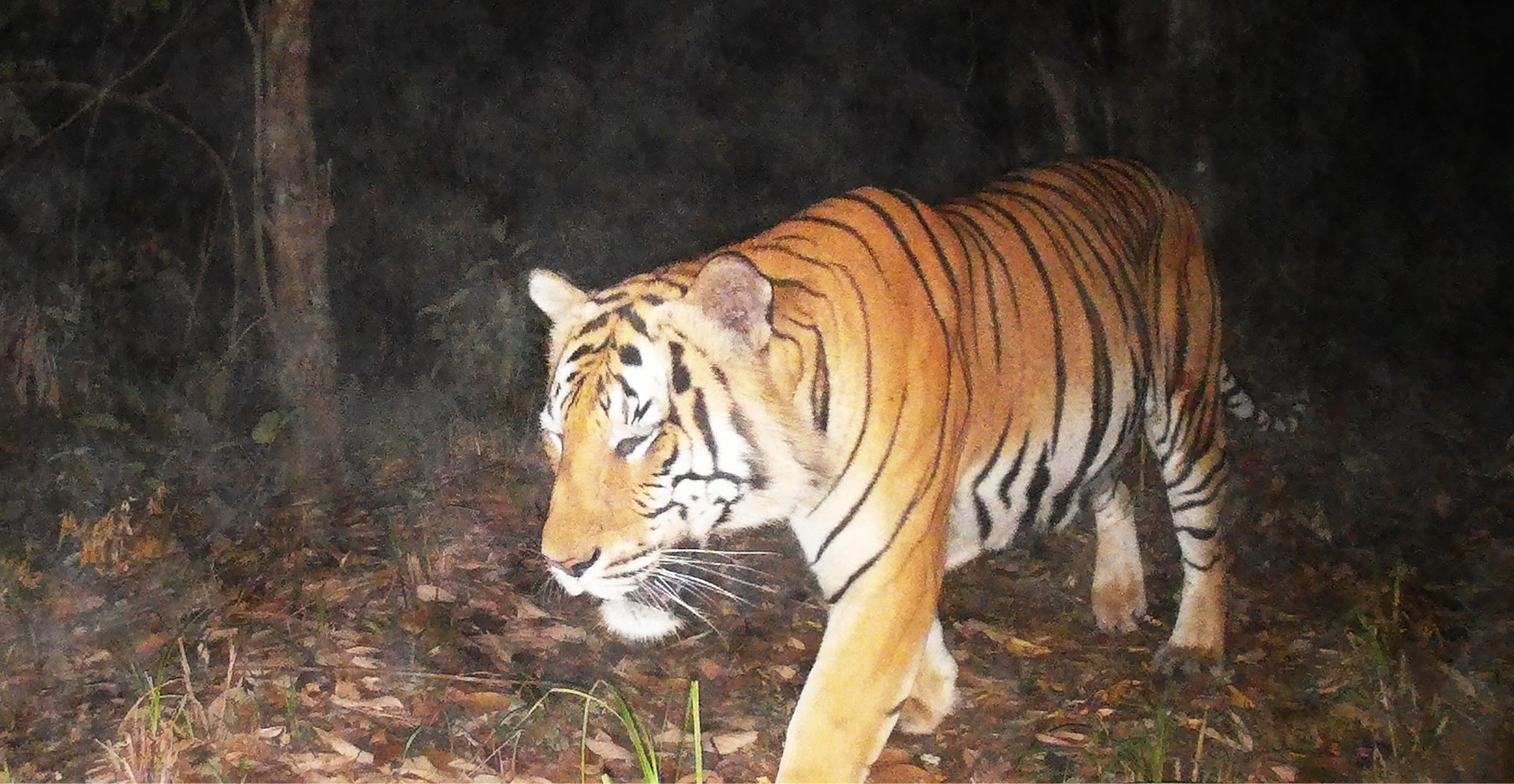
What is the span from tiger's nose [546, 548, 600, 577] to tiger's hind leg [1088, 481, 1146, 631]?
76 cm

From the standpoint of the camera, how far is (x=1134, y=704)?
143 centimetres

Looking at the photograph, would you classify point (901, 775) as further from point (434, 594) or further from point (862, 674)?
point (434, 594)

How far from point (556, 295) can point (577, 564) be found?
0.33 meters

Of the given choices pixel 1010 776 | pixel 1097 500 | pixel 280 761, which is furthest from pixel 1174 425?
pixel 280 761

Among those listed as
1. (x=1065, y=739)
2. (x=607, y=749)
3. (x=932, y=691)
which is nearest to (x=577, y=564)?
(x=607, y=749)

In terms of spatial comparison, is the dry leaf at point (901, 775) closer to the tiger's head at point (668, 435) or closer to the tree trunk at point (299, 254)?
the tiger's head at point (668, 435)

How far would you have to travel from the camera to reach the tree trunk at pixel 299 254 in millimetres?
1484

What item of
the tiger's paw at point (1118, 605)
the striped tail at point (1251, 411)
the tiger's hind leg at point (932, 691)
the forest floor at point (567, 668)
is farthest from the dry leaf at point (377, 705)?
the striped tail at point (1251, 411)

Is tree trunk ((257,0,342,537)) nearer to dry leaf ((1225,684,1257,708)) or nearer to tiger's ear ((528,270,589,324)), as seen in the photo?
tiger's ear ((528,270,589,324))

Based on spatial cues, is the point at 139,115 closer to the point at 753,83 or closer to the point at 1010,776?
the point at 753,83

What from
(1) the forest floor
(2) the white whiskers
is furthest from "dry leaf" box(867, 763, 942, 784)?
(2) the white whiskers

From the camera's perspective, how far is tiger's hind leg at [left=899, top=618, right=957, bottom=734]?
137 centimetres

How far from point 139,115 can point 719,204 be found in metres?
0.76

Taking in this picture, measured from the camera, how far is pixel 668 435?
1.20 metres
